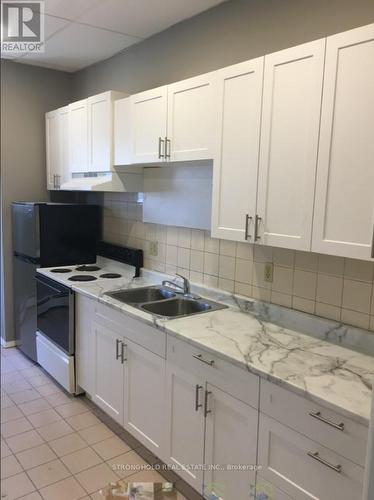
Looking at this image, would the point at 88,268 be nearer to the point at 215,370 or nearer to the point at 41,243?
the point at 41,243

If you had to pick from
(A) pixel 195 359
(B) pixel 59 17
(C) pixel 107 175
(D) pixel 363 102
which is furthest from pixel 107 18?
(A) pixel 195 359

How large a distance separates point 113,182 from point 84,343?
1.17 meters

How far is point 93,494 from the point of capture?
2072 mm

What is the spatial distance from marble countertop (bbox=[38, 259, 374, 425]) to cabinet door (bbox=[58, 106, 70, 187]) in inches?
58.2

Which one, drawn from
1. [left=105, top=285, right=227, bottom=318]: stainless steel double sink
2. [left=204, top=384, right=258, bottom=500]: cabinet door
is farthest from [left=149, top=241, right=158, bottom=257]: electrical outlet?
[left=204, top=384, right=258, bottom=500]: cabinet door

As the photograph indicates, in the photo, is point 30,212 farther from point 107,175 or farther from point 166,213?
point 166,213

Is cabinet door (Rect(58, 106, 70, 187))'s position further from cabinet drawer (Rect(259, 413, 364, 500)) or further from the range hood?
cabinet drawer (Rect(259, 413, 364, 500))

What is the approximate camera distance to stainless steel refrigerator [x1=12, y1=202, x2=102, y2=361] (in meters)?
3.37

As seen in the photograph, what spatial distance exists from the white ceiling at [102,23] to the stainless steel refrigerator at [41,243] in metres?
1.28

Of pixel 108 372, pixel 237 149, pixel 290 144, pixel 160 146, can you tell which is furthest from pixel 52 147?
pixel 290 144

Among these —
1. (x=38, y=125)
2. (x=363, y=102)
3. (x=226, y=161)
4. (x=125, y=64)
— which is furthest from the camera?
(x=38, y=125)

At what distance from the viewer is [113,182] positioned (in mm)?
2961

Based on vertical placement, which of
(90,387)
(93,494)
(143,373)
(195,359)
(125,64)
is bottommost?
(93,494)

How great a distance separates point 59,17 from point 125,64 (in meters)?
0.73
